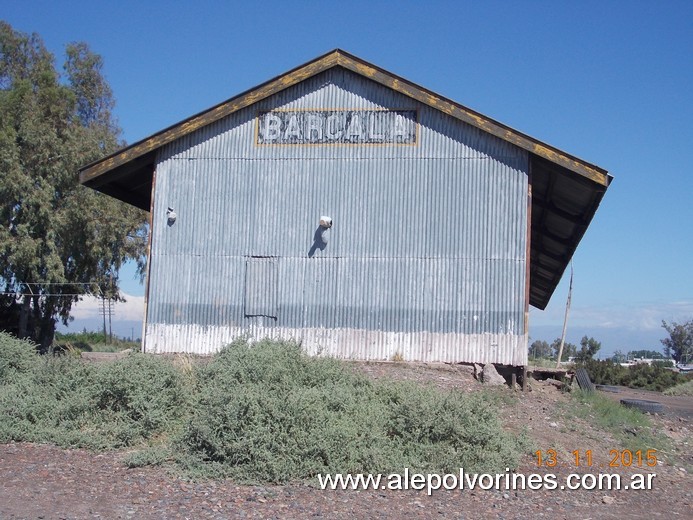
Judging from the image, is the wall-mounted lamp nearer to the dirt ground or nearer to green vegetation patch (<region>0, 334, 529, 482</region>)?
green vegetation patch (<region>0, 334, 529, 482</region>)

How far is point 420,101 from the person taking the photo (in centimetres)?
1738

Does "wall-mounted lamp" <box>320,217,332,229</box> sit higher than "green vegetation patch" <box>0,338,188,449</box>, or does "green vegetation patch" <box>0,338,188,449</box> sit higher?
"wall-mounted lamp" <box>320,217,332,229</box>

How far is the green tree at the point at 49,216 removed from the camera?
3366 cm

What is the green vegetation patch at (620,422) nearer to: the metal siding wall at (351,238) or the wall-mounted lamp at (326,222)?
the metal siding wall at (351,238)

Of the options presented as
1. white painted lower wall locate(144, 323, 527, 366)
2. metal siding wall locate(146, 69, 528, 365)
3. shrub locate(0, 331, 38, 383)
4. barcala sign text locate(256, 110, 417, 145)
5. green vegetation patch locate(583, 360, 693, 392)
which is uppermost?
barcala sign text locate(256, 110, 417, 145)

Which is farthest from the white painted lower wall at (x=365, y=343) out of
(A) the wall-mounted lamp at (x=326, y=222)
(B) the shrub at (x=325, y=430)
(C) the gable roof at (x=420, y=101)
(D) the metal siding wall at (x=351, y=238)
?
(B) the shrub at (x=325, y=430)

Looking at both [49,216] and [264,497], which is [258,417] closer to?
[264,497]

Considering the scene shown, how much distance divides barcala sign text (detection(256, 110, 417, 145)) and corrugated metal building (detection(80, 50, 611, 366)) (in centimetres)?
3

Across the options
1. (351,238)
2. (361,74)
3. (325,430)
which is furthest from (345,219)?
(325,430)

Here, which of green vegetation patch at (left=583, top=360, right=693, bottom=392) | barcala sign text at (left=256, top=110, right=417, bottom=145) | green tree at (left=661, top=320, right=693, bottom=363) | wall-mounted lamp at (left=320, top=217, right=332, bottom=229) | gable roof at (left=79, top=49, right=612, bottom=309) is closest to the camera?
gable roof at (left=79, top=49, right=612, bottom=309)

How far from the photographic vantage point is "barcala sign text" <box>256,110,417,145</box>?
17609 millimetres

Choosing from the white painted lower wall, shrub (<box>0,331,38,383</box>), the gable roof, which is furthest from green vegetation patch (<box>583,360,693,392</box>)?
shrub (<box>0,331,38,383</box>)

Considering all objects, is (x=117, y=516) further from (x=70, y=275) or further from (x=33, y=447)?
(x=70, y=275)

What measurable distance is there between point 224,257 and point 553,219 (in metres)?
10.5
